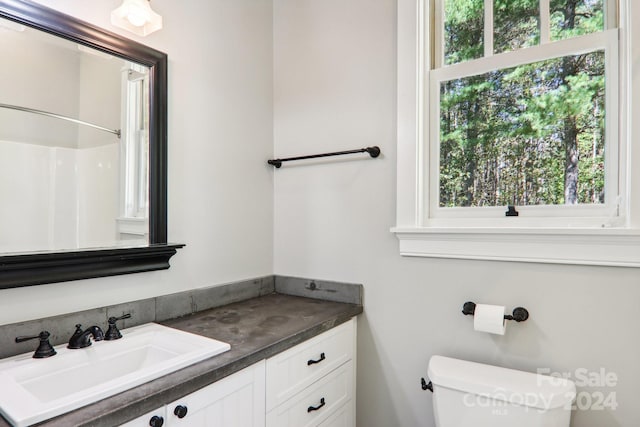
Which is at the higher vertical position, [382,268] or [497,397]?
[382,268]

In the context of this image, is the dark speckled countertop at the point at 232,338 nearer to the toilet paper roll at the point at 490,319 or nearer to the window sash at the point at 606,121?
the toilet paper roll at the point at 490,319

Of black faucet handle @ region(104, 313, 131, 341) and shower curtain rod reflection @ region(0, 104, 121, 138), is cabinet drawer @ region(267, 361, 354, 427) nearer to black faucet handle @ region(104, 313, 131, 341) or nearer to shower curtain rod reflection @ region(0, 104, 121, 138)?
black faucet handle @ region(104, 313, 131, 341)

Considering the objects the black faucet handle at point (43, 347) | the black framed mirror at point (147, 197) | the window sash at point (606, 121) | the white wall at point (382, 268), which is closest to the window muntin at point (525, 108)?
the window sash at point (606, 121)

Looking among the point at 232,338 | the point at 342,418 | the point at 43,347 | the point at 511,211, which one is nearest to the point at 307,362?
the point at 232,338

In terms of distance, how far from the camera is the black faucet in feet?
3.77

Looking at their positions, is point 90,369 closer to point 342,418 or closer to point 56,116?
point 56,116

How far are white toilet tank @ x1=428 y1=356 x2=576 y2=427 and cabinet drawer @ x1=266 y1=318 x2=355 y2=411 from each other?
0.41 m

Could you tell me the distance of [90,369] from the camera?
111 centimetres

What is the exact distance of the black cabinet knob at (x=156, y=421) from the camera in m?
0.88

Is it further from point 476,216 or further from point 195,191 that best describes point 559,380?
point 195,191

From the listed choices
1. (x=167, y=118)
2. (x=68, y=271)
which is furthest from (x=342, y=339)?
(x=167, y=118)

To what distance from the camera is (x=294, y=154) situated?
2.01m

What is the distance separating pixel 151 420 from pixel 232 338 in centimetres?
41

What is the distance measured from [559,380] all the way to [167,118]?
1762mm
